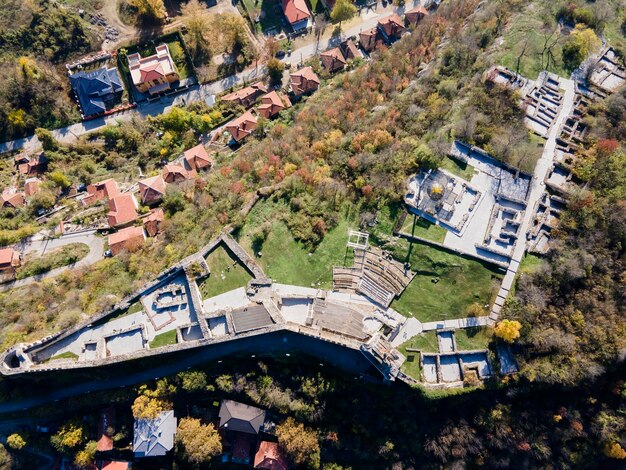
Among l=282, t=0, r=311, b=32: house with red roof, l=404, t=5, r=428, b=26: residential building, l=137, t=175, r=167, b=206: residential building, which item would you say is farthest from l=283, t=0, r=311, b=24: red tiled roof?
l=137, t=175, r=167, b=206: residential building

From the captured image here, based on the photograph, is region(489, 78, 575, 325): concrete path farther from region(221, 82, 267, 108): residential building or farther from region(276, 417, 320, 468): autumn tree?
region(221, 82, 267, 108): residential building

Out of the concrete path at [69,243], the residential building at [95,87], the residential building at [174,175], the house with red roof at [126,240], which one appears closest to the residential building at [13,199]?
the concrete path at [69,243]

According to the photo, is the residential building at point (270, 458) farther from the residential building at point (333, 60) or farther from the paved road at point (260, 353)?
the residential building at point (333, 60)

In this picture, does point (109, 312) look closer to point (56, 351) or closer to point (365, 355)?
point (56, 351)

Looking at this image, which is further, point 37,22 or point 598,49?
point 37,22

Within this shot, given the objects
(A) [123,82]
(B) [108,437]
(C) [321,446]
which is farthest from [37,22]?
(C) [321,446]

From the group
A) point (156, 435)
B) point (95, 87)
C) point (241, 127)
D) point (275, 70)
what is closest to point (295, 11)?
point (275, 70)
